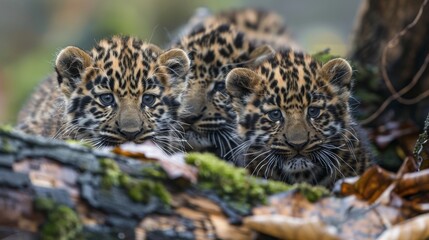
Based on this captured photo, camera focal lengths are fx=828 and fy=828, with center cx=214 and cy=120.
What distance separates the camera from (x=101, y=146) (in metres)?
7.56

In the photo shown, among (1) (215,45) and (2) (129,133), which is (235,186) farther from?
(1) (215,45)

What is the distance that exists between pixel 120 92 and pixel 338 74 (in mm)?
2073

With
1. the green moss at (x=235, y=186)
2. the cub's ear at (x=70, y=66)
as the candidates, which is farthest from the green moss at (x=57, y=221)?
the cub's ear at (x=70, y=66)

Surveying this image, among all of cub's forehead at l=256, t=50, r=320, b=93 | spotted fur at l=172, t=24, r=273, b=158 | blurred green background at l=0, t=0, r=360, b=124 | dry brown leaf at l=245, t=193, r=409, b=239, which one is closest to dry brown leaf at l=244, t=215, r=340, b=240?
dry brown leaf at l=245, t=193, r=409, b=239

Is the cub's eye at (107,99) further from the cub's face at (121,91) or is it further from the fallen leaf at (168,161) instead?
the fallen leaf at (168,161)

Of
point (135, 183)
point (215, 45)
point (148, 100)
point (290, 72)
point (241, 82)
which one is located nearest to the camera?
point (135, 183)

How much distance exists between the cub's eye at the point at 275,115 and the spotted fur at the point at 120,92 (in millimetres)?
927

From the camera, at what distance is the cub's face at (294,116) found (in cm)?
747

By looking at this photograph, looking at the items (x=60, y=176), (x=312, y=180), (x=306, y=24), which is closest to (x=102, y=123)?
(x=312, y=180)

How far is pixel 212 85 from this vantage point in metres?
8.70

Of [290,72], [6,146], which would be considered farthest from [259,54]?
[6,146]

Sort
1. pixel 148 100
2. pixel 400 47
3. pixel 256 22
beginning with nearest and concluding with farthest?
pixel 148 100 → pixel 400 47 → pixel 256 22

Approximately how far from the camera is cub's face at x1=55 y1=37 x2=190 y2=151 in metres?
7.57

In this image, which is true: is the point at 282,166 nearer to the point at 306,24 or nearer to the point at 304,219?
the point at 304,219
